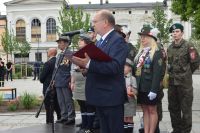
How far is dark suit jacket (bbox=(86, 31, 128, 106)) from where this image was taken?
17.6ft

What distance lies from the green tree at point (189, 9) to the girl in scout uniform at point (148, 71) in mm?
10689

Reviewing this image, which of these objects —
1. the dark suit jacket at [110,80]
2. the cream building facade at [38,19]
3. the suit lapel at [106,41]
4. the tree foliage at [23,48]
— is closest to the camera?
the dark suit jacket at [110,80]

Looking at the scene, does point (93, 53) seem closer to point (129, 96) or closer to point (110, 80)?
point (110, 80)

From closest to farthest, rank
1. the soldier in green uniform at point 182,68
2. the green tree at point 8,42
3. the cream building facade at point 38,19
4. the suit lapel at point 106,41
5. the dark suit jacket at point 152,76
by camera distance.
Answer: the suit lapel at point 106,41
the dark suit jacket at point 152,76
the soldier in green uniform at point 182,68
the green tree at point 8,42
the cream building facade at point 38,19

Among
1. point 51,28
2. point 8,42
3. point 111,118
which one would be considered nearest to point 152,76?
point 111,118

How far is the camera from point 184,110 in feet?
27.4

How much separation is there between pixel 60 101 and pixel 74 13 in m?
49.1

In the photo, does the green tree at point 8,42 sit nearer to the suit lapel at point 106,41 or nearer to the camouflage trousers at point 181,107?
the camouflage trousers at point 181,107

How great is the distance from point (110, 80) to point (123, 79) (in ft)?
0.75

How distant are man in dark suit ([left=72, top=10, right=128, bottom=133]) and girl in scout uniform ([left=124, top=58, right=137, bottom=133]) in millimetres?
2521

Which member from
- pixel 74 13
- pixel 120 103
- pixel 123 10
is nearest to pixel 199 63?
pixel 120 103

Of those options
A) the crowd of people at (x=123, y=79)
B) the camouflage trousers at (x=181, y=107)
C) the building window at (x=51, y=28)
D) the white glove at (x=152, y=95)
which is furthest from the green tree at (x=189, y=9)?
the building window at (x=51, y=28)

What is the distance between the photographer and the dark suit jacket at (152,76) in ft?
24.3

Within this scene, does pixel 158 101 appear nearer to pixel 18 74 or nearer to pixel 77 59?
pixel 77 59
